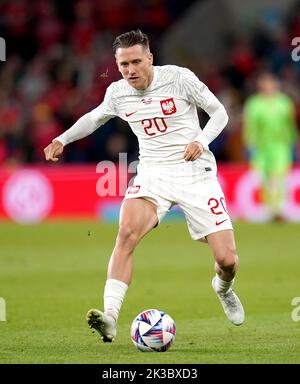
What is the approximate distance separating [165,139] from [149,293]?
10.3 ft

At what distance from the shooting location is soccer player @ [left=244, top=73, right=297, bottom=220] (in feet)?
60.3

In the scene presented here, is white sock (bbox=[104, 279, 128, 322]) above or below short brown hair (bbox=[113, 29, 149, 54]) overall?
below

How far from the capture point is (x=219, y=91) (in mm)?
Result: 20875

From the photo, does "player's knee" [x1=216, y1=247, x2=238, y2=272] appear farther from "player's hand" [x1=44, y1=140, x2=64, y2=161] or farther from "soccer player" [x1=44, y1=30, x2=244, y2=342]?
"player's hand" [x1=44, y1=140, x2=64, y2=161]

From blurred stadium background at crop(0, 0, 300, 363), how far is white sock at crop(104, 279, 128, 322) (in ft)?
0.87

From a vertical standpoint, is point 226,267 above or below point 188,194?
below

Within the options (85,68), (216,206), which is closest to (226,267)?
(216,206)

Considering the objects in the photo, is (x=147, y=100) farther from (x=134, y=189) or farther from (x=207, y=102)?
(x=134, y=189)

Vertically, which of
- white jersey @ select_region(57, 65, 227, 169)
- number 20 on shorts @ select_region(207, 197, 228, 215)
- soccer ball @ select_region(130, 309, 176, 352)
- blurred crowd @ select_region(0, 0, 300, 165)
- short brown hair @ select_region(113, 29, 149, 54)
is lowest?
soccer ball @ select_region(130, 309, 176, 352)

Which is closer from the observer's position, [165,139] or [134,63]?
[134,63]

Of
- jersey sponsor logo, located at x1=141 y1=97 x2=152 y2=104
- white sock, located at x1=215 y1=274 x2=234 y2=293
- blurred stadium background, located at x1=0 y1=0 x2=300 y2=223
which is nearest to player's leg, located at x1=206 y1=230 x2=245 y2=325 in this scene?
white sock, located at x1=215 y1=274 x2=234 y2=293

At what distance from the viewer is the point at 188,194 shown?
26.9 ft

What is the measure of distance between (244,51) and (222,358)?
48.8 ft

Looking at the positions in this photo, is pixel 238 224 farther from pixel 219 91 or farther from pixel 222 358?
pixel 222 358
